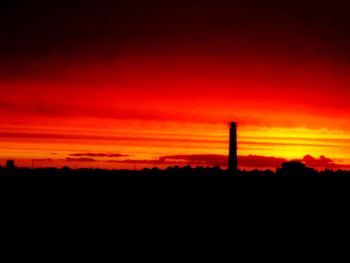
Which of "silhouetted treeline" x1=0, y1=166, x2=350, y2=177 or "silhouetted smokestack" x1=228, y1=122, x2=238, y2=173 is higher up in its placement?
"silhouetted smokestack" x1=228, y1=122, x2=238, y2=173

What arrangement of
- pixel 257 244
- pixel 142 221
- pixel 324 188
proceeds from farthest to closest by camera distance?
pixel 324 188
pixel 142 221
pixel 257 244

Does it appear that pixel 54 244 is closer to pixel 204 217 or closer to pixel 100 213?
pixel 100 213

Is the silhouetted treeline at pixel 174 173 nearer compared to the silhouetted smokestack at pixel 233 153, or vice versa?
the silhouetted treeline at pixel 174 173

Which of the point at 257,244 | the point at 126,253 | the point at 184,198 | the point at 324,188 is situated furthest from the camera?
the point at 324,188

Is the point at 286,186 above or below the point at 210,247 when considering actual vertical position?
above

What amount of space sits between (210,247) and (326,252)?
3.11 metres

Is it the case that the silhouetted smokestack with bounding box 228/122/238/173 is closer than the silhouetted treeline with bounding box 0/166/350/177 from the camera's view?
No

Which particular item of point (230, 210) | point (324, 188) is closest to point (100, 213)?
point (230, 210)

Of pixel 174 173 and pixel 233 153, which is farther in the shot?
pixel 233 153

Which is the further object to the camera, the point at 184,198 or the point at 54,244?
the point at 184,198

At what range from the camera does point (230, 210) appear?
17.9 metres

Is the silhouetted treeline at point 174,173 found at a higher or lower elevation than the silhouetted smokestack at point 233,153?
lower

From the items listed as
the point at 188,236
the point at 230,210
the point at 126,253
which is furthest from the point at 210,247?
the point at 230,210

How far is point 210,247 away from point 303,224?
3996 mm
